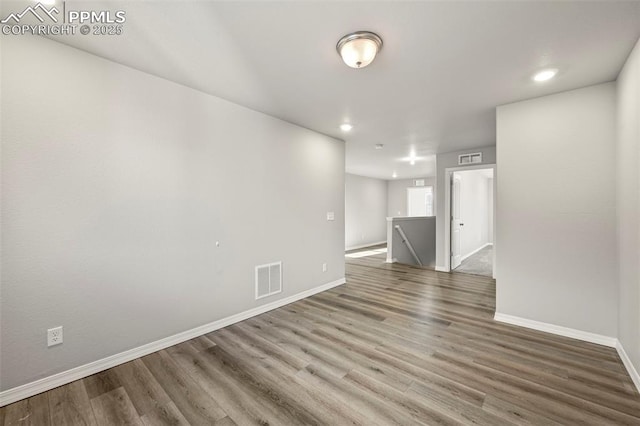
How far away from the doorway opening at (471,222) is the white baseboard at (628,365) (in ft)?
9.59

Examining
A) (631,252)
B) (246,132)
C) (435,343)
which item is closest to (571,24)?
(631,252)

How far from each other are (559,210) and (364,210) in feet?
23.6

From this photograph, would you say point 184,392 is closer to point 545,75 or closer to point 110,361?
point 110,361

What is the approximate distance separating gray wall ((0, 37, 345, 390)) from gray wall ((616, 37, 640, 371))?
3.51m

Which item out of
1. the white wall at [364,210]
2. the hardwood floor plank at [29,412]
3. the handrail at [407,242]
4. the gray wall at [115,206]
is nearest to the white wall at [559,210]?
the gray wall at [115,206]

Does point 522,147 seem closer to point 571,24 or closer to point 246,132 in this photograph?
point 571,24

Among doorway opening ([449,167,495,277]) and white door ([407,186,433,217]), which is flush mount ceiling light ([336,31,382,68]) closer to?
doorway opening ([449,167,495,277])

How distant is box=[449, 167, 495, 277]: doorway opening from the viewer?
19.2 ft

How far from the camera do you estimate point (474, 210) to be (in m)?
8.39

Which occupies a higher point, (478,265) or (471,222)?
(471,222)

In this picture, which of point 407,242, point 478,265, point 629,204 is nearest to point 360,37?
point 629,204

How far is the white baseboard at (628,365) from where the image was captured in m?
1.95

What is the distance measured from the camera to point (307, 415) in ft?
5.57

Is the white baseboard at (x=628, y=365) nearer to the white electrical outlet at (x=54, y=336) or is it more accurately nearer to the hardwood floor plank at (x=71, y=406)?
the hardwood floor plank at (x=71, y=406)
